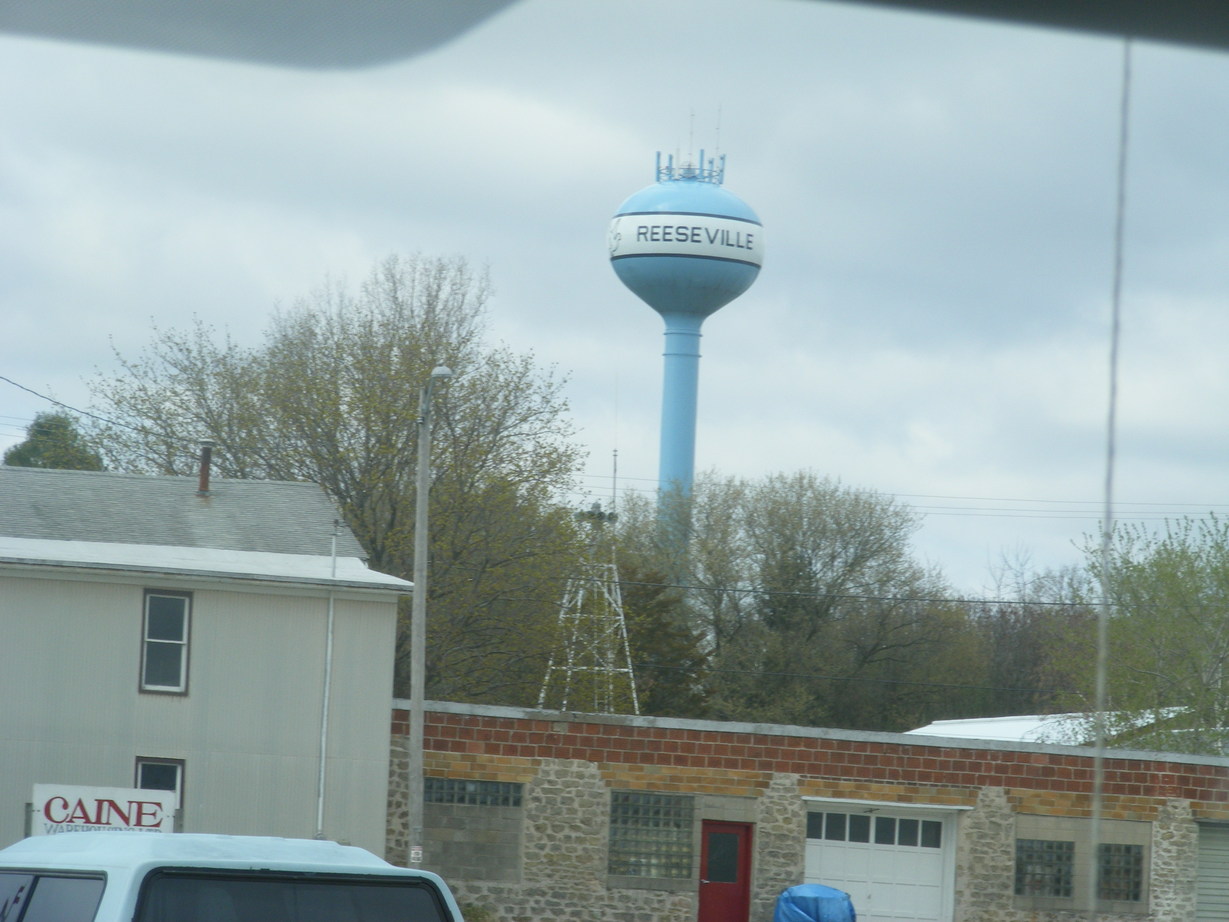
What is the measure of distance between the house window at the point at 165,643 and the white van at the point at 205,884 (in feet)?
55.3

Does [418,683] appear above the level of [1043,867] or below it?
above

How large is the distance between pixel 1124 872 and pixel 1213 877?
1.57 metres

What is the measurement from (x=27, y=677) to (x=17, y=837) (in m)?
2.37

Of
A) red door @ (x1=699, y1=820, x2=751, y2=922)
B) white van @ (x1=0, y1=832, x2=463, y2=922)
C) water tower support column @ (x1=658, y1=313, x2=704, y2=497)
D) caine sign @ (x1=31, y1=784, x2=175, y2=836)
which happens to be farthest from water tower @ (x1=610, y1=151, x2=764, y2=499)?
white van @ (x1=0, y1=832, x2=463, y2=922)

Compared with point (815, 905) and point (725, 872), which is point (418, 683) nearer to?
point (725, 872)

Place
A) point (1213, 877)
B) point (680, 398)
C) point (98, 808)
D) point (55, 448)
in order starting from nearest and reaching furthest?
point (98, 808) < point (1213, 877) < point (55, 448) < point (680, 398)

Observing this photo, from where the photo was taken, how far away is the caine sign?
64.1ft

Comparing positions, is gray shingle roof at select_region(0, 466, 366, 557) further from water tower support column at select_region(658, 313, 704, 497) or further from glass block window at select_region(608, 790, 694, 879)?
water tower support column at select_region(658, 313, 704, 497)

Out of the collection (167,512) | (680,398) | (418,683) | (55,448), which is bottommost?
(418,683)

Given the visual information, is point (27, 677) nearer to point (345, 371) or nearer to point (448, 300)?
point (345, 371)

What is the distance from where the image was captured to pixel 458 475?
36594 millimetres

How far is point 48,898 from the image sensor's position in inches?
261

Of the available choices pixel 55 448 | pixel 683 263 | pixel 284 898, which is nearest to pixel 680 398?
pixel 683 263

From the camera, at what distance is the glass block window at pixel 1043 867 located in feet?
81.4
